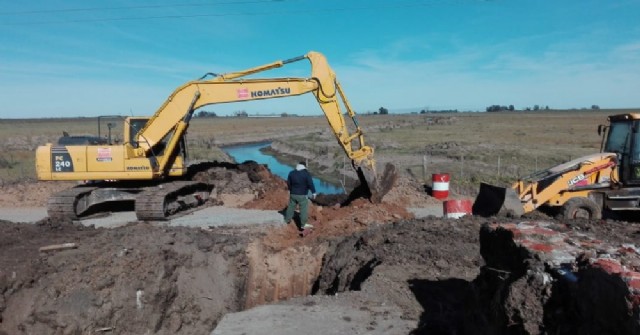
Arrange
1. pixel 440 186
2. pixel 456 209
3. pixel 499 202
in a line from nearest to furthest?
pixel 499 202, pixel 456 209, pixel 440 186

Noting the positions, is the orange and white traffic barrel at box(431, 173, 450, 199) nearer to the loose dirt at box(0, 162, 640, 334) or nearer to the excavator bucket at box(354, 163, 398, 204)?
the excavator bucket at box(354, 163, 398, 204)

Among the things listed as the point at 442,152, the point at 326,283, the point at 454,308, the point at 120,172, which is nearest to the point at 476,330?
the point at 454,308

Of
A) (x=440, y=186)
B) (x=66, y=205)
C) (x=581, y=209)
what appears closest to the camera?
(x=581, y=209)

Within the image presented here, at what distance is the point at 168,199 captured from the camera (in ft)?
48.9

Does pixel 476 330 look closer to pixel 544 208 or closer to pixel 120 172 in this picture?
pixel 544 208

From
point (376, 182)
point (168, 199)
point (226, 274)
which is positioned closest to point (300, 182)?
point (376, 182)

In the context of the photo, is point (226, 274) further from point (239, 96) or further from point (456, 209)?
point (239, 96)

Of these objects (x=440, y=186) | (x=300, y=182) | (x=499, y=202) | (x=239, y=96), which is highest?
(x=239, y=96)

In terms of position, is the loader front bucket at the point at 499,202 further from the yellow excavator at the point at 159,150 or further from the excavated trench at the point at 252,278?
the yellow excavator at the point at 159,150

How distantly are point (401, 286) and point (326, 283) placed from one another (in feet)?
8.91

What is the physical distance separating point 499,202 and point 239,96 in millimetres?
7774

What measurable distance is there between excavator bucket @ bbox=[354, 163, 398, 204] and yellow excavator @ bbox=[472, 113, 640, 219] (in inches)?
121

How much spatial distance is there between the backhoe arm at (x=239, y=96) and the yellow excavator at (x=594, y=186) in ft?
15.2

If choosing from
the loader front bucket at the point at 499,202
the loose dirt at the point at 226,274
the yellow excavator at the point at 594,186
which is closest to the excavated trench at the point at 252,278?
the loose dirt at the point at 226,274
